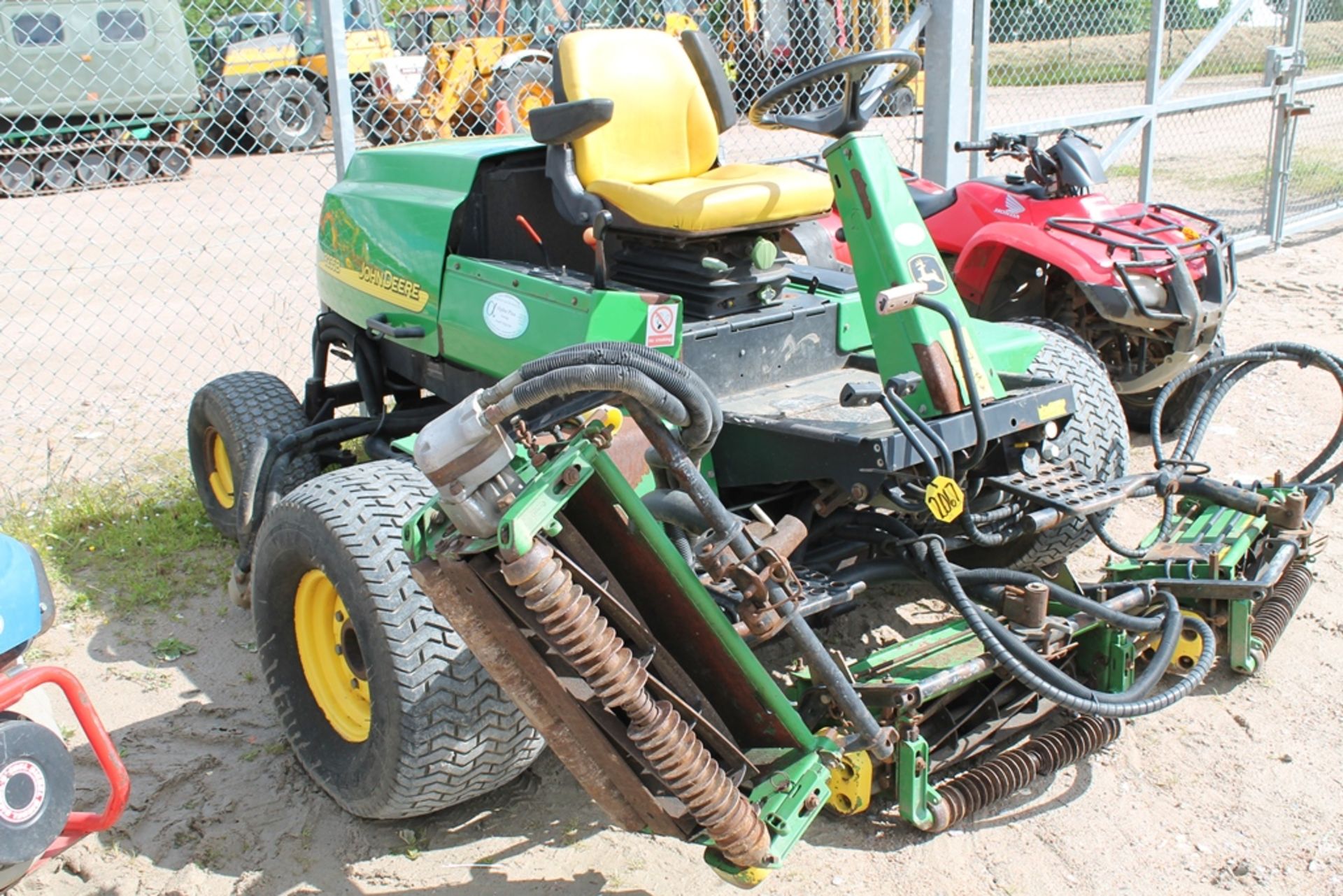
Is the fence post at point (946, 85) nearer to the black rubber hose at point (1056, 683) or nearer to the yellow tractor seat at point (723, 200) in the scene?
the yellow tractor seat at point (723, 200)

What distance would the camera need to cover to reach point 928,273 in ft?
9.44

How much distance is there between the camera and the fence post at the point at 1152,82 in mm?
7219

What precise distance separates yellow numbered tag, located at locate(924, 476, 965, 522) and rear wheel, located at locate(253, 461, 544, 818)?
97cm

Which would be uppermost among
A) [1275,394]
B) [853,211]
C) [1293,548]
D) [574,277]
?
[853,211]

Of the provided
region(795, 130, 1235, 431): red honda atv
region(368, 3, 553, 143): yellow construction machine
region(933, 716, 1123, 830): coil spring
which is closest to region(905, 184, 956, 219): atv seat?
region(795, 130, 1235, 431): red honda atv

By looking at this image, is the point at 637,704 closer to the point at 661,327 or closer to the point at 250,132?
the point at 661,327

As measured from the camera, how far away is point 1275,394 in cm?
549

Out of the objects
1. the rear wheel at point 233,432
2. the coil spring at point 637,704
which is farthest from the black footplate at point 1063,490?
the rear wheel at point 233,432

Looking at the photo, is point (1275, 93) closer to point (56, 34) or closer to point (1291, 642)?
point (1291, 642)

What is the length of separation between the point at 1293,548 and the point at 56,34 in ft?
40.6

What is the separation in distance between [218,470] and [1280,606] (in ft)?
11.4

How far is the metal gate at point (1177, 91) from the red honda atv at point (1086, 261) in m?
1.45

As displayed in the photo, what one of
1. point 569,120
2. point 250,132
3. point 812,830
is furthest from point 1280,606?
point 250,132

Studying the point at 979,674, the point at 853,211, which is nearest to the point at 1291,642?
the point at 979,674
